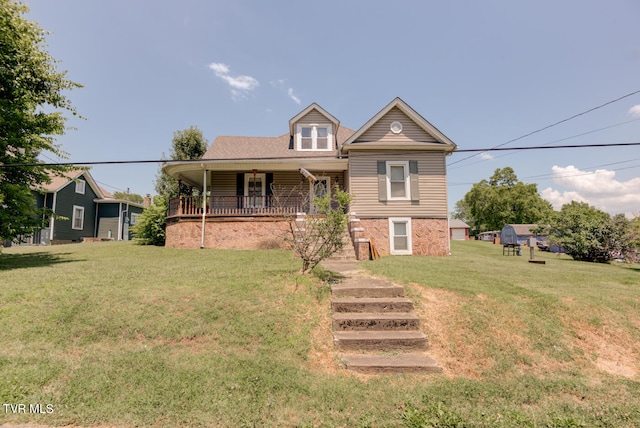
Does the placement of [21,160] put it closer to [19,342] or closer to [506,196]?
[19,342]

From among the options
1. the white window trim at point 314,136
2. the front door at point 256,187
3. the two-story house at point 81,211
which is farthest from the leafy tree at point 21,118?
the two-story house at point 81,211

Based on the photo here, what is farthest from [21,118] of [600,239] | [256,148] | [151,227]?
[600,239]

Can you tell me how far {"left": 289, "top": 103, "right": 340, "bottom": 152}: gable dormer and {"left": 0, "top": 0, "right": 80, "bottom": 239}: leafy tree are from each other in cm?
961

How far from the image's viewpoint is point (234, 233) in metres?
13.0

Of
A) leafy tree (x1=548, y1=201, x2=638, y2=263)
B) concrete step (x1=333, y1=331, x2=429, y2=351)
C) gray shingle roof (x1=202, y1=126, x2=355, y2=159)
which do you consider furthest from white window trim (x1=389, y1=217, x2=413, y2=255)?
leafy tree (x1=548, y1=201, x2=638, y2=263)

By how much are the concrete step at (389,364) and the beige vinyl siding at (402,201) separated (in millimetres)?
9036

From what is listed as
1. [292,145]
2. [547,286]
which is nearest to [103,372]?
[547,286]

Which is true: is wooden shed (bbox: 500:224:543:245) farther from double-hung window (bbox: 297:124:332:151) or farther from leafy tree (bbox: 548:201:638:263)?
double-hung window (bbox: 297:124:332:151)

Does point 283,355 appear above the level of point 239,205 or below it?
below

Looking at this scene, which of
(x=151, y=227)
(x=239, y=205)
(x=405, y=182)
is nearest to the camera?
(x=405, y=182)

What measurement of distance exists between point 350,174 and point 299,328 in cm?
930

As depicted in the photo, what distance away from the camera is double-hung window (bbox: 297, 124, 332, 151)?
15.3 m

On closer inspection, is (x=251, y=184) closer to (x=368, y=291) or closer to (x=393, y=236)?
(x=393, y=236)

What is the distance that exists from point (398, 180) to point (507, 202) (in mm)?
47081
